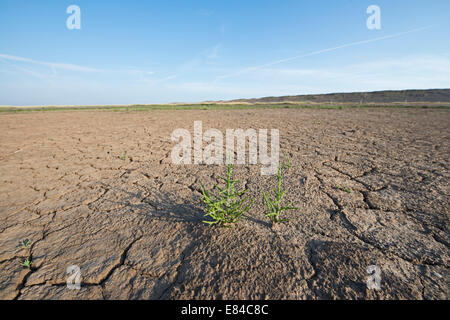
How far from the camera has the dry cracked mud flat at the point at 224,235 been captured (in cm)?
99

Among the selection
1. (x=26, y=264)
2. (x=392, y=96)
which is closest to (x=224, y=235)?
(x=26, y=264)

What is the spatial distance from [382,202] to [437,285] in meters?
0.86

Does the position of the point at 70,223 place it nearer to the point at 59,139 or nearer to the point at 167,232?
the point at 167,232

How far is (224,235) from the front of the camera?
131 cm

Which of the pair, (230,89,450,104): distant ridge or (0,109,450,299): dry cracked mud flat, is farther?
(230,89,450,104): distant ridge

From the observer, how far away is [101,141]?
14.3 feet

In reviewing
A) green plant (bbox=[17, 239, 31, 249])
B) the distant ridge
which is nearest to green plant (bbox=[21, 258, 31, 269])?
green plant (bbox=[17, 239, 31, 249])

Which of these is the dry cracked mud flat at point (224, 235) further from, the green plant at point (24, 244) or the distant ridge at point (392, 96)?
the distant ridge at point (392, 96)

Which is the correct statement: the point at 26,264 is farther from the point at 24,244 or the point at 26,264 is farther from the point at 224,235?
the point at 224,235

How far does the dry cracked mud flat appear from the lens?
3.23 ft

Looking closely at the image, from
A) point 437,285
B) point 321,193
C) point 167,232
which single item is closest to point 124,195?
point 167,232

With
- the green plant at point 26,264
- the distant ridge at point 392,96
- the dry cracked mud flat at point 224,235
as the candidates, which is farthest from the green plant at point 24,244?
the distant ridge at point 392,96

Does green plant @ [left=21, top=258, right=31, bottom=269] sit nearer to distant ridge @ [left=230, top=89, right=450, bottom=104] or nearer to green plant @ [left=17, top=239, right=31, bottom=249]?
green plant @ [left=17, top=239, right=31, bottom=249]
